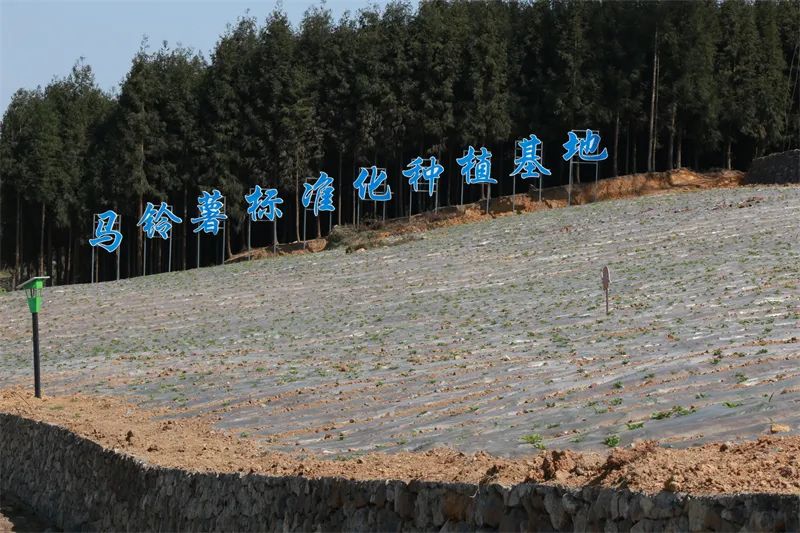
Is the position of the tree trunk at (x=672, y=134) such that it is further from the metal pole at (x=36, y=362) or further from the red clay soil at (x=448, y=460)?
the red clay soil at (x=448, y=460)

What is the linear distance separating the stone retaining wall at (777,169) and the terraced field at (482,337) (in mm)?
6694

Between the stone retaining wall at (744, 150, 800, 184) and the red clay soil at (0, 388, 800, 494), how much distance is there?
37376 mm

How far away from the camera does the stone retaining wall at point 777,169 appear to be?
49781 mm

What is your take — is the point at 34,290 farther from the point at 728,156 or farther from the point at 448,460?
the point at 728,156

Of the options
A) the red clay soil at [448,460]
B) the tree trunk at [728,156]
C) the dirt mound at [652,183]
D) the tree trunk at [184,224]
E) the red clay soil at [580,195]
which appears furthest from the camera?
the tree trunk at [184,224]

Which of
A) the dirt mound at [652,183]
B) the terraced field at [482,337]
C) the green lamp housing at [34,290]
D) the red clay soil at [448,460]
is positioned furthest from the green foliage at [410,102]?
the red clay soil at [448,460]

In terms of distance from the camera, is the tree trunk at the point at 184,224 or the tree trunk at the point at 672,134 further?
the tree trunk at the point at 184,224

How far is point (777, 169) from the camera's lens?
168ft

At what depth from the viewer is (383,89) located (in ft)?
196

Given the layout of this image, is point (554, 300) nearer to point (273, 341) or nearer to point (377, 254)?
point (273, 341)

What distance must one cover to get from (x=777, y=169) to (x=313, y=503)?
44889 millimetres

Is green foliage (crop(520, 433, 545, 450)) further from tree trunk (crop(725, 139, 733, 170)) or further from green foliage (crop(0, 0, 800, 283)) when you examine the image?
tree trunk (crop(725, 139, 733, 170))

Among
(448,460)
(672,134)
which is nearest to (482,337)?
(448,460)

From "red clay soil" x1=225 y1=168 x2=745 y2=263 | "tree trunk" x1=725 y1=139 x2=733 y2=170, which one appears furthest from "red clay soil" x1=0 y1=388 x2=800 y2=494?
"tree trunk" x1=725 y1=139 x2=733 y2=170
